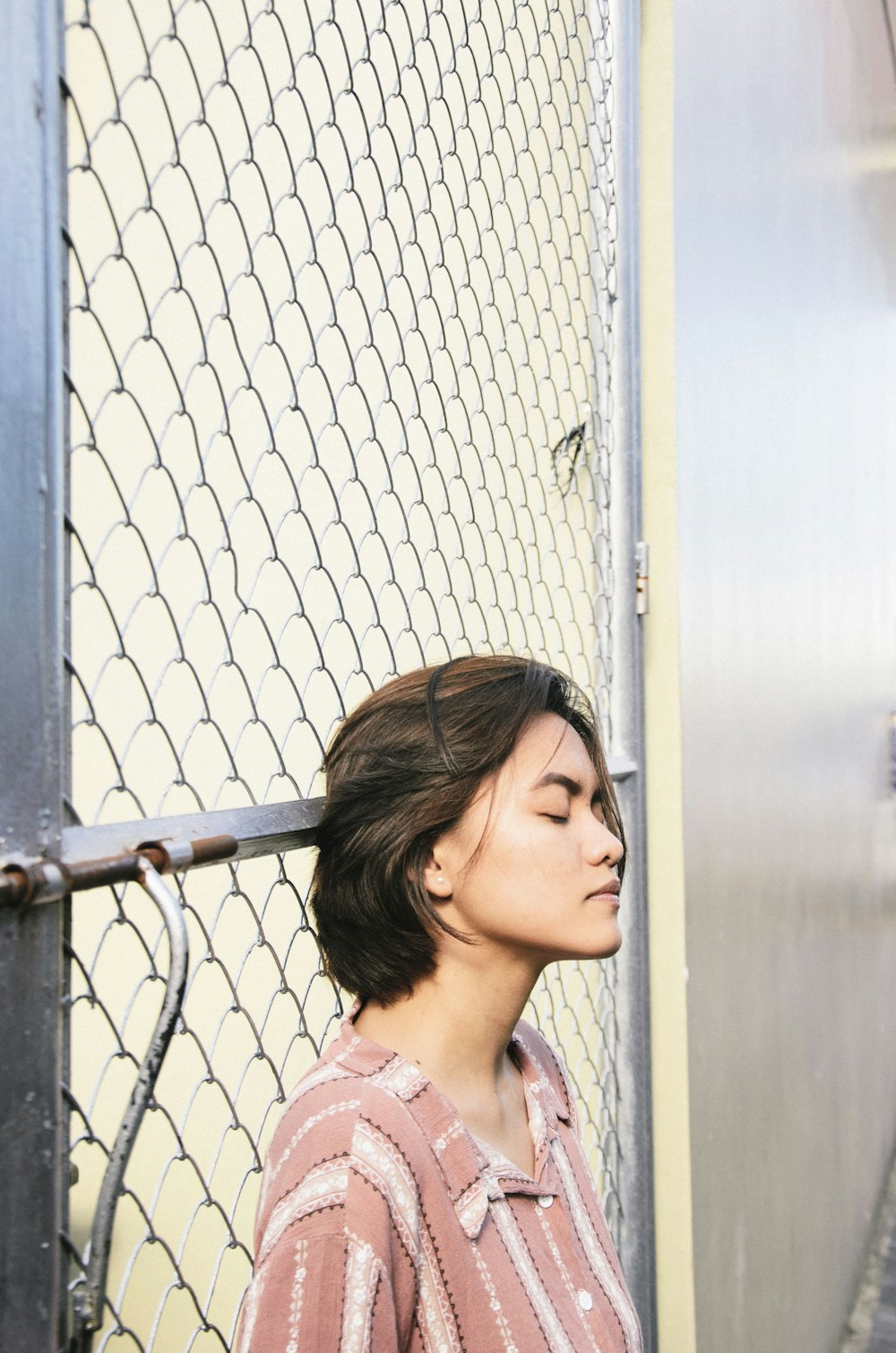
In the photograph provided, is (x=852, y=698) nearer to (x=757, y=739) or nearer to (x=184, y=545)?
(x=757, y=739)

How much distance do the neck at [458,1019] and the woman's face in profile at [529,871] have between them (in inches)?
1.0

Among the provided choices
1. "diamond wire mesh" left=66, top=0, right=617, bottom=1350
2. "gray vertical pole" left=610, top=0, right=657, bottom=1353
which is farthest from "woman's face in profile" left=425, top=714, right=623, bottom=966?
"diamond wire mesh" left=66, top=0, right=617, bottom=1350

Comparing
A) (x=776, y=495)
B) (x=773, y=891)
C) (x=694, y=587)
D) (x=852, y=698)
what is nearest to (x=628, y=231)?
(x=694, y=587)

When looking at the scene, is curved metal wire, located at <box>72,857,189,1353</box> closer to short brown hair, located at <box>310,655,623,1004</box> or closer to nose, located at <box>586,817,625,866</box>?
short brown hair, located at <box>310,655,623,1004</box>

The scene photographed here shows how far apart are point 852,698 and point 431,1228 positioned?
3.35 metres

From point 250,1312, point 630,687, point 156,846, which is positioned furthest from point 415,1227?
point 630,687

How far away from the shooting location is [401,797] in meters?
1.12

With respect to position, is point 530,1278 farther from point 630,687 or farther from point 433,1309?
point 630,687

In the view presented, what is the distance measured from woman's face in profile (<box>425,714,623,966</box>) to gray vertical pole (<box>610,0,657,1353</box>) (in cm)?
94

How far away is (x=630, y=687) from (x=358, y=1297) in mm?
1386

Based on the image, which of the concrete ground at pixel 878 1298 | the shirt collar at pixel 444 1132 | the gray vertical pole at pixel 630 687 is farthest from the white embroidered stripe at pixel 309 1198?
the concrete ground at pixel 878 1298

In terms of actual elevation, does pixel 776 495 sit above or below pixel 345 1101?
above

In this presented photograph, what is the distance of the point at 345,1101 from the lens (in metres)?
0.93

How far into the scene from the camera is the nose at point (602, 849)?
1115 millimetres
